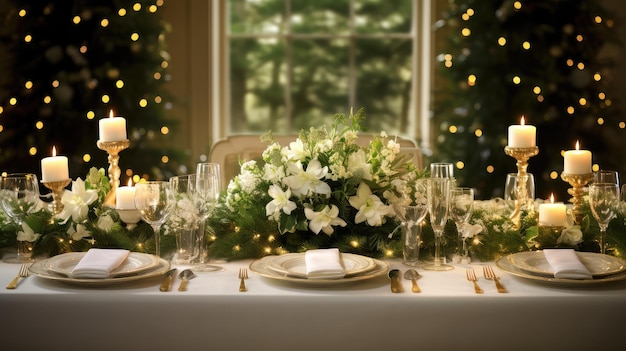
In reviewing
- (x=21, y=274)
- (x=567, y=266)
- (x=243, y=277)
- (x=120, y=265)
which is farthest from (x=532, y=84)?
(x=21, y=274)

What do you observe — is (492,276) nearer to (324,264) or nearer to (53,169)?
(324,264)

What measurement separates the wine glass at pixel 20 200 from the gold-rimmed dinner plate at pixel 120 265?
0.16 m

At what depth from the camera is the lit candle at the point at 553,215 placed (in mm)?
2111

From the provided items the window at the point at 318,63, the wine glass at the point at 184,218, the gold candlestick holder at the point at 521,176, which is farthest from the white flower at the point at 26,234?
the window at the point at 318,63

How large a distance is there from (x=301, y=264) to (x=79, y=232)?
24.5 inches

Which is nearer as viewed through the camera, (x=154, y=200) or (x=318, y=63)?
(x=154, y=200)

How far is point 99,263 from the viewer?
5.89 ft

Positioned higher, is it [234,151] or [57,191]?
[234,151]

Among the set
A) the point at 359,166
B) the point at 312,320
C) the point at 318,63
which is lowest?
the point at 312,320

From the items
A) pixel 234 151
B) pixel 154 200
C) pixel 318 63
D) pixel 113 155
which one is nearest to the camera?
pixel 154 200

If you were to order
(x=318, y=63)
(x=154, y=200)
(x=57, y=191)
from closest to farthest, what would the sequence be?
1. (x=154, y=200)
2. (x=57, y=191)
3. (x=318, y=63)

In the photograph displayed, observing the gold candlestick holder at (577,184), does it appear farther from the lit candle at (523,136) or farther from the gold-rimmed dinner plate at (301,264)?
the gold-rimmed dinner plate at (301,264)

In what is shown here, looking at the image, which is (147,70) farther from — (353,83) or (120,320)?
(120,320)

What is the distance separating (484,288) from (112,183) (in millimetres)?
1136
